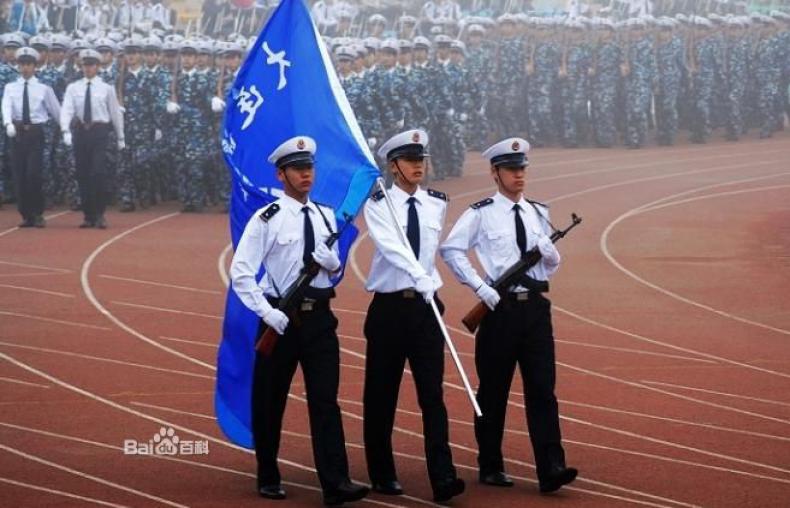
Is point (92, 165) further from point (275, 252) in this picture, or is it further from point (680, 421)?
point (275, 252)

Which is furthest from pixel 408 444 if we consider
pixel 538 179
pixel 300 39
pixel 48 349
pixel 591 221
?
pixel 538 179

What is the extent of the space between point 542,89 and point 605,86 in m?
1.17

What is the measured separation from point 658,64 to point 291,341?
77.2ft

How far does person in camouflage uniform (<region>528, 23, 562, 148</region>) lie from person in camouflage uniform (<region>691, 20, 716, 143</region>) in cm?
258

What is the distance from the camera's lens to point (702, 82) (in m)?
32.0

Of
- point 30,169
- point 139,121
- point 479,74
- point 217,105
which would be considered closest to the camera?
point 30,169

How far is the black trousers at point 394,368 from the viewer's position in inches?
360

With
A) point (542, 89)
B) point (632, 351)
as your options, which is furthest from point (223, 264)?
point (542, 89)

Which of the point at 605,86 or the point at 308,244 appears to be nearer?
the point at 308,244

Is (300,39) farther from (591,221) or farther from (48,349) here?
(591,221)

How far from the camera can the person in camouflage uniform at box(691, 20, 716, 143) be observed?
32000mm

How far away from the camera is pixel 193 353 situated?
526 inches

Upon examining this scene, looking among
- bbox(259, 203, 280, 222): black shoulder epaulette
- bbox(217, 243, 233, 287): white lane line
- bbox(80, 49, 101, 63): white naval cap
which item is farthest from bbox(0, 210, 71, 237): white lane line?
bbox(259, 203, 280, 222): black shoulder epaulette

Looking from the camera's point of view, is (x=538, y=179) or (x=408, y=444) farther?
(x=538, y=179)
